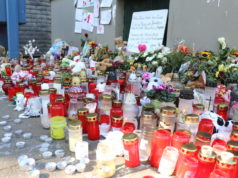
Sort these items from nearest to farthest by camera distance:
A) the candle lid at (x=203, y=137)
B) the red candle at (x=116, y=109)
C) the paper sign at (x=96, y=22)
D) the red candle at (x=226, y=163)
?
the red candle at (x=226, y=163) → the candle lid at (x=203, y=137) → the red candle at (x=116, y=109) → the paper sign at (x=96, y=22)

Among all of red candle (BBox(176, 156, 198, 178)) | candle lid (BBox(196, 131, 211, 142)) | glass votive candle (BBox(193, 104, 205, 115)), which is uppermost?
glass votive candle (BBox(193, 104, 205, 115))

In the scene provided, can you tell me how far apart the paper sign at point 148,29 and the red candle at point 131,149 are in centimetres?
262

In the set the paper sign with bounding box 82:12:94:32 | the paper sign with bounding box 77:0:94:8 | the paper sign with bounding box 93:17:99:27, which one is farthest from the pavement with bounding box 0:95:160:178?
the paper sign with bounding box 77:0:94:8

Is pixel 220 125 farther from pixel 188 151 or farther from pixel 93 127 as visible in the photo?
pixel 93 127

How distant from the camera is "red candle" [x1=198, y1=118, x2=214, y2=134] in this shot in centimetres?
151

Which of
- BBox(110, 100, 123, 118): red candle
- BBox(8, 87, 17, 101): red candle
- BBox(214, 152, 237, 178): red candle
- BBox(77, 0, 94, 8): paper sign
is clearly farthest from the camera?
BBox(77, 0, 94, 8): paper sign

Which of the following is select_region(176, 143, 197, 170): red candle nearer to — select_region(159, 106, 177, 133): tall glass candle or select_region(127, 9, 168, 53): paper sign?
select_region(159, 106, 177, 133): tall glass candle

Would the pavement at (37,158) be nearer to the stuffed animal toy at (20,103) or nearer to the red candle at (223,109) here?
the stuffed animal toy at (20,103)

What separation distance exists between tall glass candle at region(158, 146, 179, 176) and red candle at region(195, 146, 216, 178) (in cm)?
17

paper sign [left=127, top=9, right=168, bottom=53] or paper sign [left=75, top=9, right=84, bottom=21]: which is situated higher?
paper sign [left=75, top=9, right=84, bottom=21]

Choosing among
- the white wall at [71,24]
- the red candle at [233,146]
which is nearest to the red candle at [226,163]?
the red candle at [233,146]

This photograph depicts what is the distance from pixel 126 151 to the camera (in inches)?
52.4

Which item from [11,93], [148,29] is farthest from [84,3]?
[11,93]

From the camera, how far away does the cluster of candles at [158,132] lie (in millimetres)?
1105
